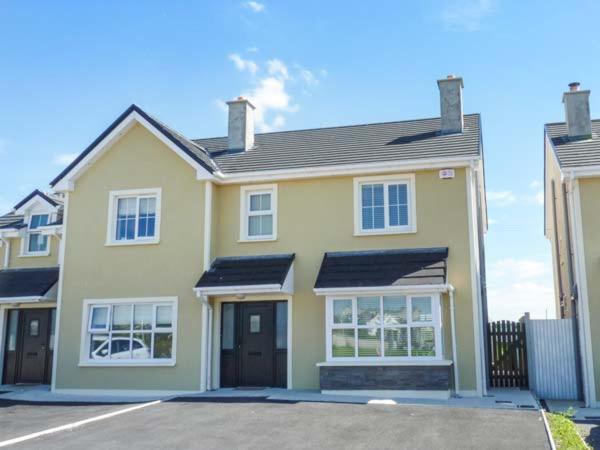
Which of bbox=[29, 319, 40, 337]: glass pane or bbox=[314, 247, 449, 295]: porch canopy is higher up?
bbox=[314, 247, 449, 295]: porch canopy

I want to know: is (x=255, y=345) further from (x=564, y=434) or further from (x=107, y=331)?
(x=564, y=434)

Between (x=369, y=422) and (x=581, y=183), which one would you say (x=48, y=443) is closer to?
(x=369, y=422)

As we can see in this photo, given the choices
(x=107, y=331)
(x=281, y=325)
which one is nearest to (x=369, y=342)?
(x=281, y=325)

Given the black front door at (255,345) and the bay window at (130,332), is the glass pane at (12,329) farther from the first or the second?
the black front door at (255,345)

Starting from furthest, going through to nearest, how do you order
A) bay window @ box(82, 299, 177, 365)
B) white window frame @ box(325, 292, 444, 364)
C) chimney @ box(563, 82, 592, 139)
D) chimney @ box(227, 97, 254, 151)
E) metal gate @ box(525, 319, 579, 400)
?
chimney @ box(227, 97, 254, 151) < chimney @ box(563, 82, 592, 139) < bay window @ box(82, 299, 177, 365) < metal gate @ box(525, 319, 579, 400) < white window frame @ box(325, 292, 444, 364)

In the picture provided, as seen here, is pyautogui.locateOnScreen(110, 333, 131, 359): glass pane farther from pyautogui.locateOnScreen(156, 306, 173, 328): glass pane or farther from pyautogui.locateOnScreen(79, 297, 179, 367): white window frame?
pyautogui.locateOnScreen(156, 306, 173, 328): glass pane

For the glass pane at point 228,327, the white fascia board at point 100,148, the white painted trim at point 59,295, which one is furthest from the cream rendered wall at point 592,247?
the white painted trim at point 59,295

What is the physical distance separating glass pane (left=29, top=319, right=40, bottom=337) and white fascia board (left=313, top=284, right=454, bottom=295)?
9.53 metres

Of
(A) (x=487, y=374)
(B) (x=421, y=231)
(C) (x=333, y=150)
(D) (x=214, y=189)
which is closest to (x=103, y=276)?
Answer: (D) (x=214, y=189)

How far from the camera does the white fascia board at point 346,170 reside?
16.4 metres

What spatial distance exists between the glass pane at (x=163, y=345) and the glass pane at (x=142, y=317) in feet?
1.48

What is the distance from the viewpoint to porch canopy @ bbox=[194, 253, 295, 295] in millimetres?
16091

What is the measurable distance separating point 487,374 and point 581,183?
5.74m

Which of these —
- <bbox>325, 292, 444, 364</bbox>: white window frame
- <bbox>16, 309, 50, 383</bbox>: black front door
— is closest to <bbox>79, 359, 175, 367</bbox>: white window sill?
<bbox>16, 309, 50, 383</bbox>: black front door
